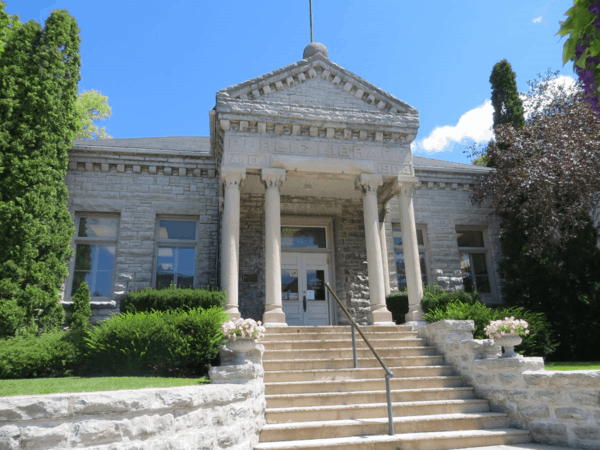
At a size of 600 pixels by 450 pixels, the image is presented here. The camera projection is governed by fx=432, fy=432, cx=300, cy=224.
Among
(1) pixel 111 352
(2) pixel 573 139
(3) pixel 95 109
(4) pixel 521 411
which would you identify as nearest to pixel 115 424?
(1) pixel 111 352

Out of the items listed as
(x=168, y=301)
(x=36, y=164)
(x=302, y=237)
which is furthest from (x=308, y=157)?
(x=36, y=164)

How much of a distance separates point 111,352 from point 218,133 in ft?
21.2

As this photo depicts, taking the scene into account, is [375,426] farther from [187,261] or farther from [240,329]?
[187,261]

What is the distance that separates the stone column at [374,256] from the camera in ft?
35.5

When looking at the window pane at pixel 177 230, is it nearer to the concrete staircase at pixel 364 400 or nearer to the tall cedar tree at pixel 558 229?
the concrete staircase at pixel 364 400

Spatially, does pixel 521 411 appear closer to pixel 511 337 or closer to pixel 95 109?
pixel 511 337

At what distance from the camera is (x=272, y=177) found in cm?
1126

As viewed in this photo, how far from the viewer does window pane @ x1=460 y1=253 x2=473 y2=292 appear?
1546 cm

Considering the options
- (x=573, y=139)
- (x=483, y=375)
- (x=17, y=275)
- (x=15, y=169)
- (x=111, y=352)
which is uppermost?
(x=573, y=139)

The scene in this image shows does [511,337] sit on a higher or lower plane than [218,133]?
lower

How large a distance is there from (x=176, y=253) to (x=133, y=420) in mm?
10309

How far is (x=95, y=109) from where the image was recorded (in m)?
28.2

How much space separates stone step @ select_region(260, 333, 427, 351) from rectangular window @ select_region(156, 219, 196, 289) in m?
5.70

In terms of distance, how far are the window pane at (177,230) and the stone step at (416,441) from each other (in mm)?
9347
